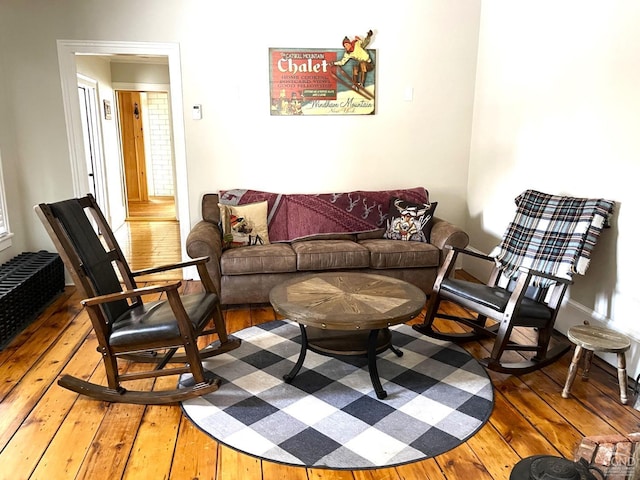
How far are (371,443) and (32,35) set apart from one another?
13.0ft

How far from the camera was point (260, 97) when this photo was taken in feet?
13.7

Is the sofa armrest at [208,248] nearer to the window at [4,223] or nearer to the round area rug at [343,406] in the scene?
the round area rug at [343,406]

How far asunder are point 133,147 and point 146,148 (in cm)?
36

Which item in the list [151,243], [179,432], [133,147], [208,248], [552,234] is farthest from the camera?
[133,147]

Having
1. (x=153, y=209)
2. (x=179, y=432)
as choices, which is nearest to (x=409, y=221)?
(x=179, y=432)

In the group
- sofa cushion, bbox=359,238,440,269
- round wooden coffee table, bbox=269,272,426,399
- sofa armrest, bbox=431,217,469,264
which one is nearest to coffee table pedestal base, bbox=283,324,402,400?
round wooden coffee table, bbox=269,272,426,399

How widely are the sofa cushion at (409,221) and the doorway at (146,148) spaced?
568 cm

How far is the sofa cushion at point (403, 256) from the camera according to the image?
374 centimetres

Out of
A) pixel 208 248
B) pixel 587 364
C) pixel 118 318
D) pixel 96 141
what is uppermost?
pixel 96 141

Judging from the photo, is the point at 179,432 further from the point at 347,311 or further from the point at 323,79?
the point at 323,79

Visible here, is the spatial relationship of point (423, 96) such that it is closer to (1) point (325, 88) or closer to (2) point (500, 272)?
(1) point (325, 88)

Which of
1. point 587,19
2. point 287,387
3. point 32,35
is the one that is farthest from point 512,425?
point 32,35

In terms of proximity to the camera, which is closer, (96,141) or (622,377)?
(622,377)

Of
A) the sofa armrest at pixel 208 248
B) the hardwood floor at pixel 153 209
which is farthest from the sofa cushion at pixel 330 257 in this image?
the hardwood floor at pixel 153 209
